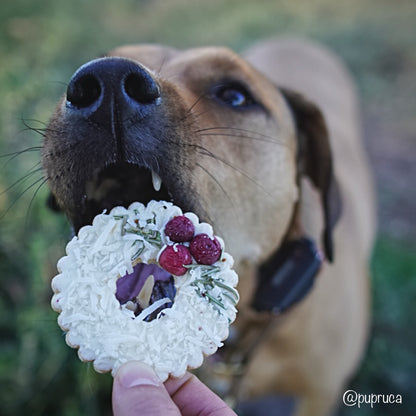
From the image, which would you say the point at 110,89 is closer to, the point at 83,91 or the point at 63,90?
the point at 83,91

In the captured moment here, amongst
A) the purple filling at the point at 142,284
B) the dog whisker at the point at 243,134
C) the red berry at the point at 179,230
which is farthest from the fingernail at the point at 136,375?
the dog whisker at the point at 243,134

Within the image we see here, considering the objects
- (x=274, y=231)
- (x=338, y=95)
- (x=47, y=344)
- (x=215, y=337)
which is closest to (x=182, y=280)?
(x=215, y=337)

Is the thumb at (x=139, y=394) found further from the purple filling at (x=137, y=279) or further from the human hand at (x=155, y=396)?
the purple filling at (x=137, y=279)

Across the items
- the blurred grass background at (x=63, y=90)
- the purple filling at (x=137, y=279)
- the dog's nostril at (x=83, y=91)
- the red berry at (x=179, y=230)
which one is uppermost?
the dog's nostril at (x=83, y=91)

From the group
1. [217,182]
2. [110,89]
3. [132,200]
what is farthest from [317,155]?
[110,89]

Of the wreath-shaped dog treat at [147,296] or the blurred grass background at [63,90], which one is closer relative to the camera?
the wreath-shaped dog treat at [147,296]

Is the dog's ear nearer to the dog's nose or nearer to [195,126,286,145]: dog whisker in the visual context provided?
[195,126,286,145]: dog whisker

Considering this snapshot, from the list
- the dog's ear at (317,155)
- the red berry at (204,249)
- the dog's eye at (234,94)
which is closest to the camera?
the red berry at (204,249)
